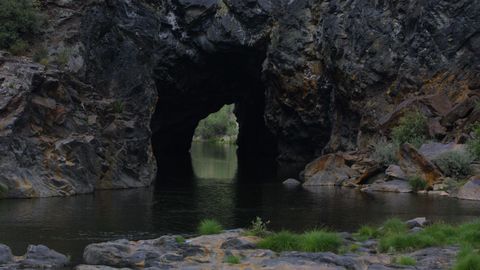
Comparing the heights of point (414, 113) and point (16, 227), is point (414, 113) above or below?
above

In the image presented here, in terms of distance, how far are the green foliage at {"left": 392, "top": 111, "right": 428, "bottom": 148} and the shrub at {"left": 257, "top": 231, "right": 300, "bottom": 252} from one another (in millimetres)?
30699

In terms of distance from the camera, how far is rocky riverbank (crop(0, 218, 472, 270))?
1920 centimetres

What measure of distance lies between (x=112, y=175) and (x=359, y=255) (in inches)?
1182

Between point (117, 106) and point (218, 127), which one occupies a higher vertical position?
point (218, 127)

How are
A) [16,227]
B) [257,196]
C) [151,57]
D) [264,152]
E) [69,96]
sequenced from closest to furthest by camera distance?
[16,227]
[257,196]
[69,96]
[151,57]
[264,152]

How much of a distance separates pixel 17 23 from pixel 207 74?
33.2 metres

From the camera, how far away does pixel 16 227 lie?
2777 cm

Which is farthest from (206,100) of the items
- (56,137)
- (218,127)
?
(218,127)

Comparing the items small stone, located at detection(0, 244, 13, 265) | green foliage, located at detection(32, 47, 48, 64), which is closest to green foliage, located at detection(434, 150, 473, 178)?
green foliage, located at detection(32, 47, 48, 64)

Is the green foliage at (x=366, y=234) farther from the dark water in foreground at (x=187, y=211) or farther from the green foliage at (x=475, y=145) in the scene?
the green foliage at (x=475, y=145)

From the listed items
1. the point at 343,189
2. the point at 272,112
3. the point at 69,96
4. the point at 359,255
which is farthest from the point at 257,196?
the point at 272,112

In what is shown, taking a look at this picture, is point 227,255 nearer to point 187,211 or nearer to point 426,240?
point 426,240

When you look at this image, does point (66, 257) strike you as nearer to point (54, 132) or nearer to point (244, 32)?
point (54, 132)

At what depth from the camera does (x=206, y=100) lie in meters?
88.1
